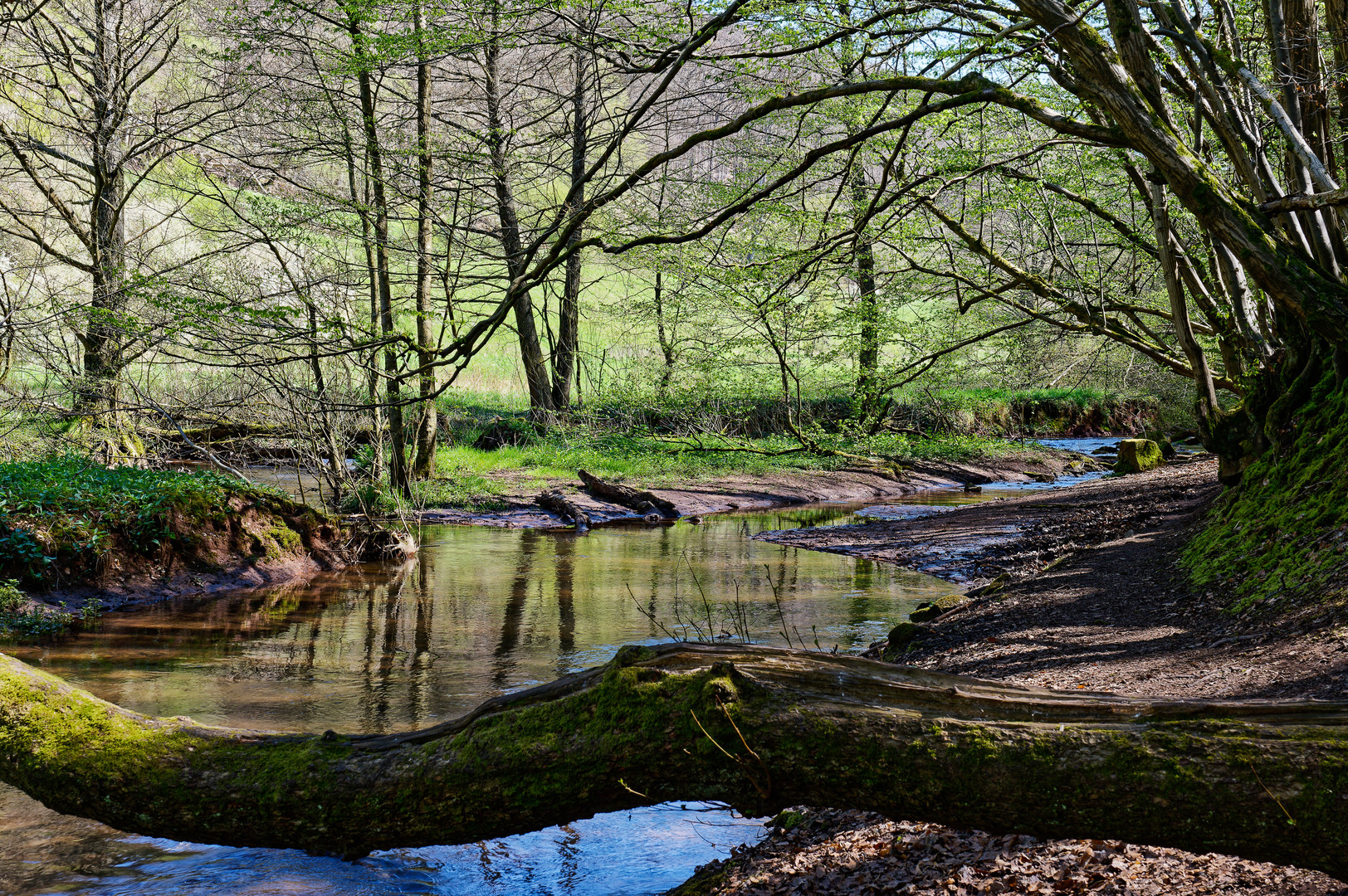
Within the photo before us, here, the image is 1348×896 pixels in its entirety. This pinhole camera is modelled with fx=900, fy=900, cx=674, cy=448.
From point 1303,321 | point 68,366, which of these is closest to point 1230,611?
point 1303,321

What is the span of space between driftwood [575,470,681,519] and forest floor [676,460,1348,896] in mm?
6936

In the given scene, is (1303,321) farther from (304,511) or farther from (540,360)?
(540,360)

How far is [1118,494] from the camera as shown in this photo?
15445 millimetres

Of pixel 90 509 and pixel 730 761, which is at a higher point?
pixel 90 509

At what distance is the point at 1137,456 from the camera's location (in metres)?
19.8

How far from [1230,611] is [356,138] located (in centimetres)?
1523

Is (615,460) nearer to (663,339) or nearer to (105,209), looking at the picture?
(663,339)

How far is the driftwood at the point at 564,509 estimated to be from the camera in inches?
624

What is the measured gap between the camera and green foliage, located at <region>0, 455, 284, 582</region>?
933 cm

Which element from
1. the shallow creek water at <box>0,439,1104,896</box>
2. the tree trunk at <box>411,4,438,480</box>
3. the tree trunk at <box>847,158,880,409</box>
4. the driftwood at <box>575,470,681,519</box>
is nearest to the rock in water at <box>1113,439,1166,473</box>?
the tree trunk at <box>847,158,880,409</box>

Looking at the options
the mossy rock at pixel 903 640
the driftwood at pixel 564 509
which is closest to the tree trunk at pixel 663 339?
the driftwood at pixel 564 509

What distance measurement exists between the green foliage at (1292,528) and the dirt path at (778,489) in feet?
35.3

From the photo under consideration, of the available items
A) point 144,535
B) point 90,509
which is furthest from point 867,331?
point 90,509

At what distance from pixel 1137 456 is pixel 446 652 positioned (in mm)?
16969
